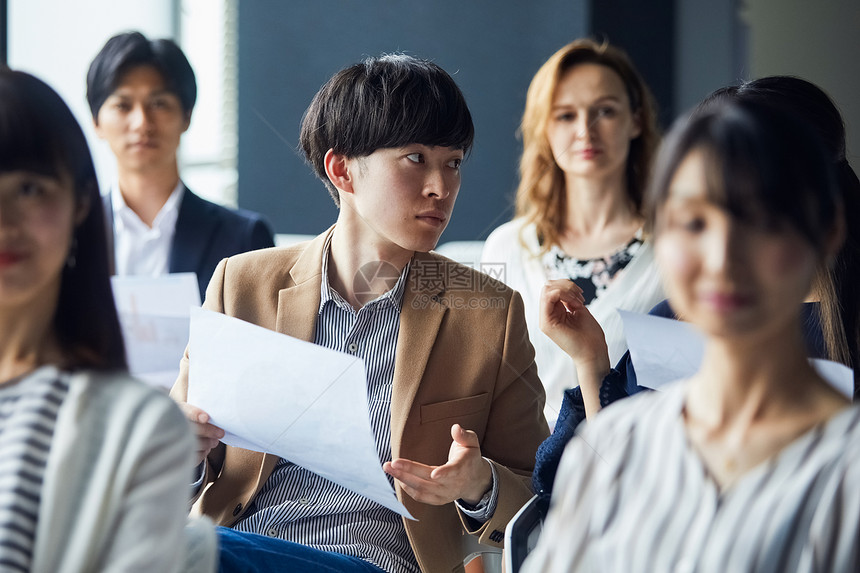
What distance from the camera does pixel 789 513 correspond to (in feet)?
1.68

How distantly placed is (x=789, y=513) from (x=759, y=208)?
0.18 meters

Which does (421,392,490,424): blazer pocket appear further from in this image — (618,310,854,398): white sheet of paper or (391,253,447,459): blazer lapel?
(618,310,854,398): white sheet of paper

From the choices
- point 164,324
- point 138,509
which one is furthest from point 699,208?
point 164,324

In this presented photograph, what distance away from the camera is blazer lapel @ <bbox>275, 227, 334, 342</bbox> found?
132 cm

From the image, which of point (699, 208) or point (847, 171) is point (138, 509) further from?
point (847, 171)

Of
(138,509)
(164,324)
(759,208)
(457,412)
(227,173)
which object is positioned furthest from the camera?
(227,173)

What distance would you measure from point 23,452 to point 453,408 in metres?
0.72

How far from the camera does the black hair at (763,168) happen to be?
0.50 meters

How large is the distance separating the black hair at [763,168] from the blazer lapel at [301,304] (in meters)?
0.84

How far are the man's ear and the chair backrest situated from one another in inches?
22.7

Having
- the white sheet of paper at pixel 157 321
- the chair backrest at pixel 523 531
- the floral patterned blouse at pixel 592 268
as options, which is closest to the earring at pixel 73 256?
the chair backrest at pixel 523 531

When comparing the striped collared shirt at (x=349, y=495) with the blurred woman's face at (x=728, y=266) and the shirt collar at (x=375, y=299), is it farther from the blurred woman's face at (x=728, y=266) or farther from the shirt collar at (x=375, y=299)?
the blurred woman's face at (x=728, y=266)

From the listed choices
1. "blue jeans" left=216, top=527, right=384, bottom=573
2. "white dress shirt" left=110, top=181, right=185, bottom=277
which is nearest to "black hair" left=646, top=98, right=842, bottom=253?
"blue jeans" left=216, top=527, right=384, bottom=573

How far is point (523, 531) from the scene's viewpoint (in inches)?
39.6
